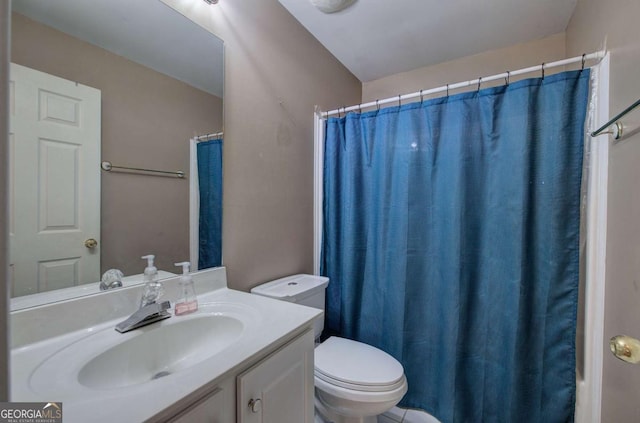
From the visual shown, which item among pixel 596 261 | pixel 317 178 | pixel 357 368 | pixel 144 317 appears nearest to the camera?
pixel 144 317

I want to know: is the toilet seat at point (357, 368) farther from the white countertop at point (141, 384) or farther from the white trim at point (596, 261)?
the white trim at point (596, 261)

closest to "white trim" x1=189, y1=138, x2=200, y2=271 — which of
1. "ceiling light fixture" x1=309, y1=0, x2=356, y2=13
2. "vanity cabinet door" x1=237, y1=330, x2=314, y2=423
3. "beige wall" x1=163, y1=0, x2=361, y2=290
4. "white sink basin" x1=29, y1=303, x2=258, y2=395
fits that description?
"beige wall" x1=163, y1=0, x2=361, y2=290

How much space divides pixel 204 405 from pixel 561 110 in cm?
167

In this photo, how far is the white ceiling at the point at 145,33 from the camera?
827 mm

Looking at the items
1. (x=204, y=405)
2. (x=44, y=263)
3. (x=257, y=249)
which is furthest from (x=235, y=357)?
(x=257, y=249)

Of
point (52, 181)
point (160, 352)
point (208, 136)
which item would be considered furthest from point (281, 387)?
point (208, 136)

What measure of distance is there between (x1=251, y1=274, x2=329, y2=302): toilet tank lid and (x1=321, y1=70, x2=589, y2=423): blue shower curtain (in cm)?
27

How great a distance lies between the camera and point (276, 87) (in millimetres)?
1525

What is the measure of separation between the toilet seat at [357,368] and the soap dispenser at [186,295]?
0.65 metres

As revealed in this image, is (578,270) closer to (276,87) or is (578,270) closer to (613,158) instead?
(613,158)

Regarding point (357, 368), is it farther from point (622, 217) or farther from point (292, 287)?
point (622, 217)

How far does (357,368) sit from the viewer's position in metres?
1.26

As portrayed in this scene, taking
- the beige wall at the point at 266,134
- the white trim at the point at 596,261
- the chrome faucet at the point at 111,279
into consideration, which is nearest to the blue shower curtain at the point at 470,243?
the white trim at the point at 596,261

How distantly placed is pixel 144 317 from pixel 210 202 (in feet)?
1.72
